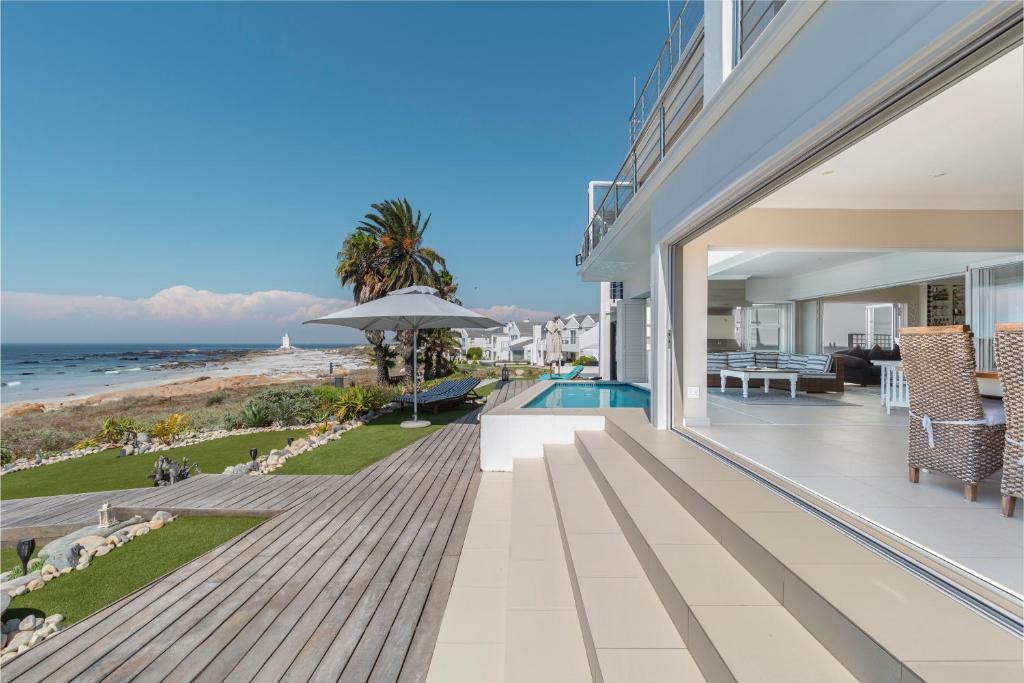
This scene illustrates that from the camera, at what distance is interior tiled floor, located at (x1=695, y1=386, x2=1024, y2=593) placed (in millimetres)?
1982

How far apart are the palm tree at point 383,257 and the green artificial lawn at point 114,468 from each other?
7.41 metres

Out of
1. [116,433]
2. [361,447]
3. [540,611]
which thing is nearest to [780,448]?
[540,611]

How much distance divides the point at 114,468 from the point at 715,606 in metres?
9.58

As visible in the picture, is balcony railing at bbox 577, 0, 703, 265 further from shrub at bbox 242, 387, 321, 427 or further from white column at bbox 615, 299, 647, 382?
shrub at bbox 242, 387, 321, 427

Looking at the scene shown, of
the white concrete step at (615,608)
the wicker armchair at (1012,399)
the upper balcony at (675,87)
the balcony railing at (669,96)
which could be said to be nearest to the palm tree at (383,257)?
the upper balcony at (675,87)

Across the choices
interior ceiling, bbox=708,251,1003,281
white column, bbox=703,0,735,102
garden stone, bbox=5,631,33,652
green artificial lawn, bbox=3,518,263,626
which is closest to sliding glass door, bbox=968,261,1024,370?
interior ceiling, bbox=708,251,1003,281

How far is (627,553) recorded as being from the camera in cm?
272

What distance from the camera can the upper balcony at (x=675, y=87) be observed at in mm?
3488

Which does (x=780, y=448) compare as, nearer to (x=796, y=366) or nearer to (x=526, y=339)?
(x=796, y=366)

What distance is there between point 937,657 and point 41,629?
5.00 meters

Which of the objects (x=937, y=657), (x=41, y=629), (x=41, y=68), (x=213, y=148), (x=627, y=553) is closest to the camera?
(x=937, y=657)

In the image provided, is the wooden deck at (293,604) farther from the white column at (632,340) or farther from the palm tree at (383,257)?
the palm tree at (383,257)

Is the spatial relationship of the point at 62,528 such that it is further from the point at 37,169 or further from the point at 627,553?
the point at 37,169

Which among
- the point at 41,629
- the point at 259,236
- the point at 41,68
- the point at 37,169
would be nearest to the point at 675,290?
the point at 41,629
